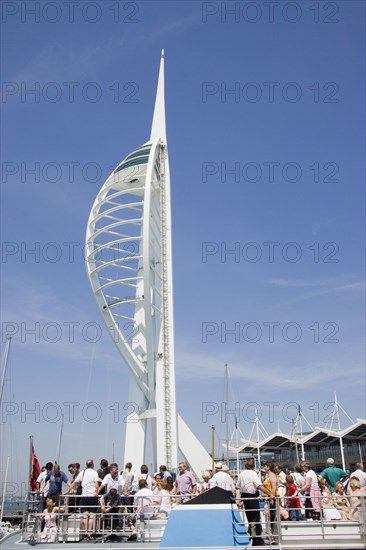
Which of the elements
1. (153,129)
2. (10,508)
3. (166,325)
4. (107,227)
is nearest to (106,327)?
(166,325)

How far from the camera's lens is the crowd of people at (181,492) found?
11.2 m

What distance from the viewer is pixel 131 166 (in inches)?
1500

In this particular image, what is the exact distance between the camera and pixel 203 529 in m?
9.48

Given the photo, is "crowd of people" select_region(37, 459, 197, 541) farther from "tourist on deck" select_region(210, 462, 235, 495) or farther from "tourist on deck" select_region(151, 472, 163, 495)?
"tourist on deck" select_region(210, 462, 235, 495)

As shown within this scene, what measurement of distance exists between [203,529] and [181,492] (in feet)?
13.3

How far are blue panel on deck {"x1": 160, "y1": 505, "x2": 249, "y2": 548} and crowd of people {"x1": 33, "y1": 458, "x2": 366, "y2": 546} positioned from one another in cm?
131

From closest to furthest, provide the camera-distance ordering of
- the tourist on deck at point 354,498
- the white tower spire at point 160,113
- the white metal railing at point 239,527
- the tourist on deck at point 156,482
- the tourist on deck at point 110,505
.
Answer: the white metal railing at point 239,527 → the tourist on deck at point 354,498 → the tourist on deck at point 110,505 → the tourist on deck at point 156,482 → the white tower spire at point 160,113

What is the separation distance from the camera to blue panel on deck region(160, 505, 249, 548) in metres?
9.37

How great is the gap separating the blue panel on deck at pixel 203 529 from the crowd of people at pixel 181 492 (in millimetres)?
1312

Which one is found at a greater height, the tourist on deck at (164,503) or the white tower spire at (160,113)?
the white tower spire at (160,113)

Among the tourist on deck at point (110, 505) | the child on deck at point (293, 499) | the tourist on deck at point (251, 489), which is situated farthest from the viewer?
the child on deck at point (293, 499)

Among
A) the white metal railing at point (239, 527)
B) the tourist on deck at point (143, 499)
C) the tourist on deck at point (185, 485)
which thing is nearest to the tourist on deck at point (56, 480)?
the white metal railing at point (239, 527)

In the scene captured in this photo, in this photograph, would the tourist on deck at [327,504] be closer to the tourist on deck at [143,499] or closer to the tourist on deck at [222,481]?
the tourist on deck at [222,481]

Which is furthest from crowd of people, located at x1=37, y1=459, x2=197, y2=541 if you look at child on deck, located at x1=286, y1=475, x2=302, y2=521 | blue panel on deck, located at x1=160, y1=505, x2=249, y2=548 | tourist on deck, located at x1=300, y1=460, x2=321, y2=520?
tourist on deck, located at x1=300, y1=460, x2=321, y2=520
